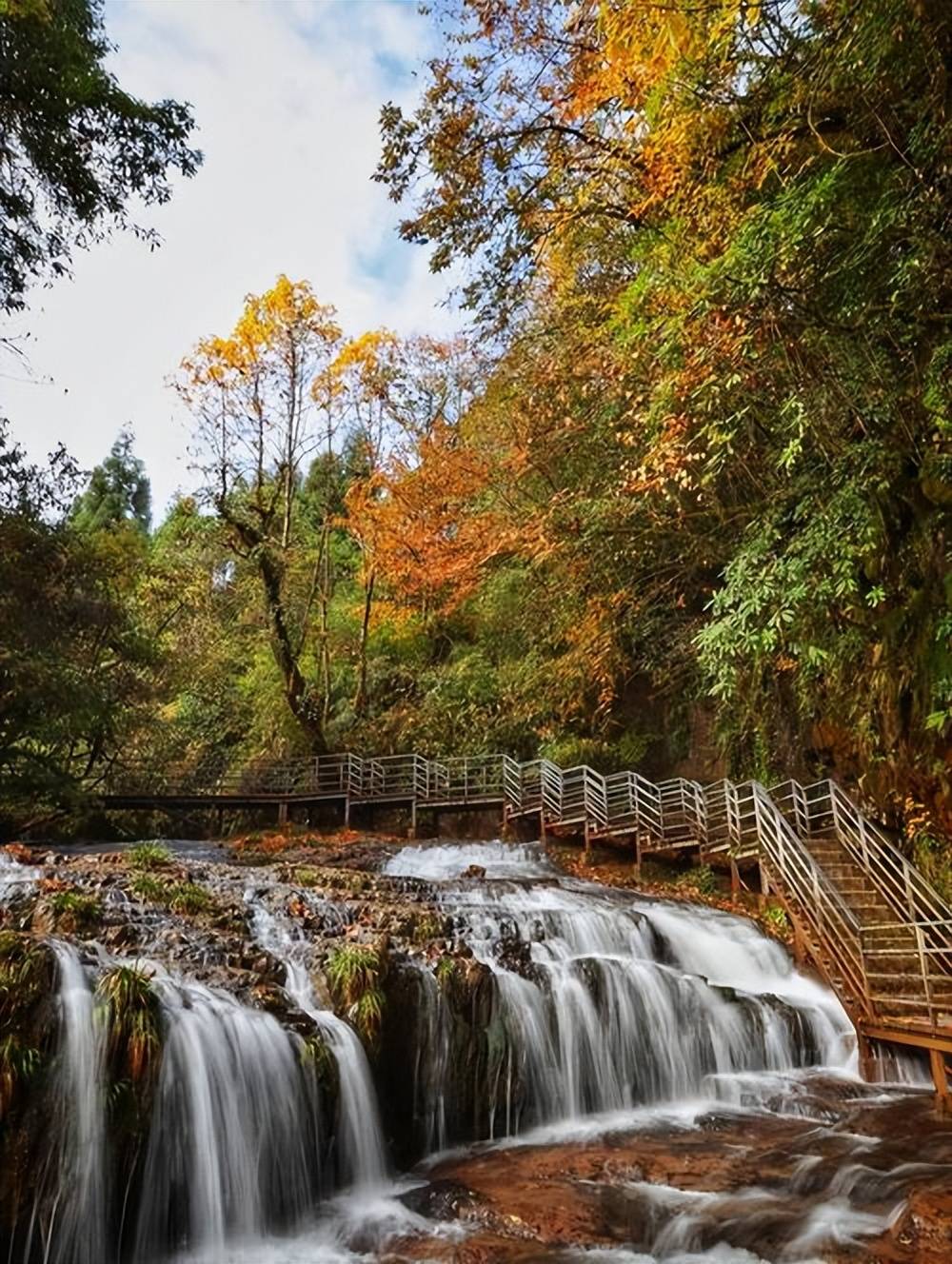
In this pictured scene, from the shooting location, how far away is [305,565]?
79.5 ft

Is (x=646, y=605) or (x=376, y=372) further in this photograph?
(x=376, y=372)

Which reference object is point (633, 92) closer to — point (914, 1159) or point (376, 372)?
point (914, 1159)

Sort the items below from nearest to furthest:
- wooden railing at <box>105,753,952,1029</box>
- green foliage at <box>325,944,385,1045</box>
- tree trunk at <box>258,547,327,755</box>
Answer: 1. green foliage at <box>325,944,385,1045</box>
2. wooden railing at <box>105,753,952,1029</box>
3. tree trunk at <box>258,547,327,755</box>

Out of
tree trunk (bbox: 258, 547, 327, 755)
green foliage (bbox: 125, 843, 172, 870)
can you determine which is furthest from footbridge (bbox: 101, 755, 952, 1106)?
green foliage (bbox: 125, 843, 172, 870)

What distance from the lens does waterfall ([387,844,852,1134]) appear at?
660 cm

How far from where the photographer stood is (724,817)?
13.0 m

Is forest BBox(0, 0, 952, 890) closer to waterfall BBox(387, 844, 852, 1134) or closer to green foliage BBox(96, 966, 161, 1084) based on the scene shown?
waterfall BBox(387, 844, 852, 1134)

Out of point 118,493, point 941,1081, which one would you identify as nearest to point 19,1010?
point 941,1081

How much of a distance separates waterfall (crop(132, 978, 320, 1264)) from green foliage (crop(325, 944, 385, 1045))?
25.3 inches

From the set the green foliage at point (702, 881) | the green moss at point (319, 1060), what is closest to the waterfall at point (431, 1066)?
the green moss at point (319, 1060)

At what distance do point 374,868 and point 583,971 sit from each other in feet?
23.8

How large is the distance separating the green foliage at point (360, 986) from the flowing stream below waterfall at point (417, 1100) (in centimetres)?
2

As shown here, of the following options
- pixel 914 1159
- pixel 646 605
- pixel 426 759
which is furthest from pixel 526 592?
pixel 914 1159

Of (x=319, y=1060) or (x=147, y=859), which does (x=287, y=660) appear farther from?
(x=319, y=1060)
